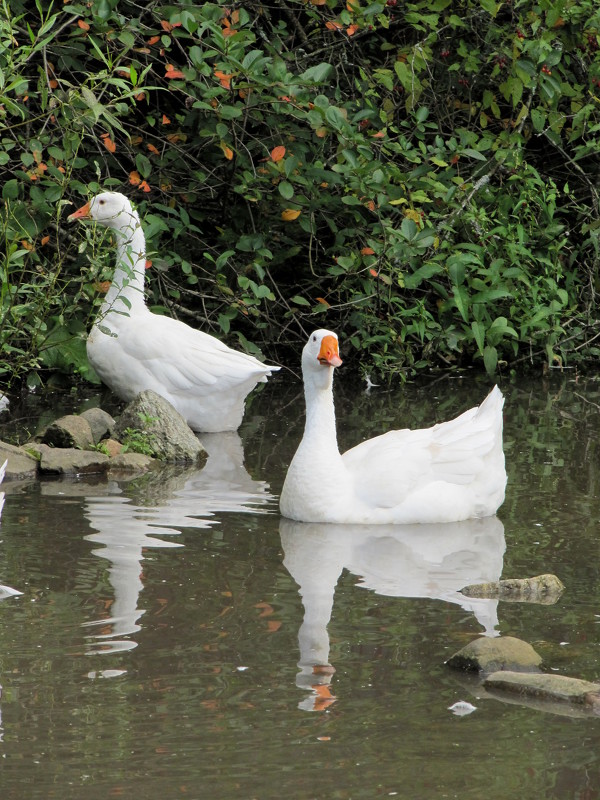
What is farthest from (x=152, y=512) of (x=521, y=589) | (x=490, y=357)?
(x=490, y=357)

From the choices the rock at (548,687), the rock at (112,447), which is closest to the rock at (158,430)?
the rock at (112,447)

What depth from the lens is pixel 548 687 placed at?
170 inches

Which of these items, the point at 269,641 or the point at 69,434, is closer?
the point at 269,641

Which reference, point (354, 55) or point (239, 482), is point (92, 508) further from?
point (354, 55)

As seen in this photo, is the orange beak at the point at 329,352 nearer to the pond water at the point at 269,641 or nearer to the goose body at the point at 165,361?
the pond water at the point at 269,641

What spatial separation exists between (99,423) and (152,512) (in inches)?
69.8

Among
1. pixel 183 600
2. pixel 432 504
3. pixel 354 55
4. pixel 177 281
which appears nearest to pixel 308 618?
pixel 183 600

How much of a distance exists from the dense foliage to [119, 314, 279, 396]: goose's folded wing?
35.1 inches

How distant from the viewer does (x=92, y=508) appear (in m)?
6.87

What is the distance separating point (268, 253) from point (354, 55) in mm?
2361

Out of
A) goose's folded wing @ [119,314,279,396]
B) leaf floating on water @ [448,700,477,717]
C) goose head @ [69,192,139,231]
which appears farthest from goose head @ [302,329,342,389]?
leaf floating on water @ [448,700,477,717]

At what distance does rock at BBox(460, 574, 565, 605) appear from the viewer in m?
5.46

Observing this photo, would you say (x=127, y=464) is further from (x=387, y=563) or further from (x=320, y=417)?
(x=387, y=563)

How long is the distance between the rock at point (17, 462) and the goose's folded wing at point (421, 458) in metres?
1.91
